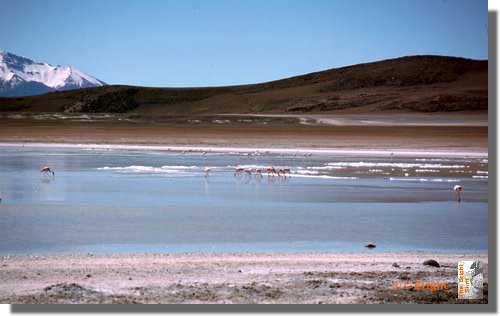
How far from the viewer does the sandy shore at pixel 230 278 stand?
6430 mm

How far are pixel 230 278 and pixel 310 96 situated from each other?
3597 inches

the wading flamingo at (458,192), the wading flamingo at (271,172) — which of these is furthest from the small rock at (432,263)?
the wading flamingo at (271,172)

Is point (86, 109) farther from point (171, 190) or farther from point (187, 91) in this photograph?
point (171, 190)

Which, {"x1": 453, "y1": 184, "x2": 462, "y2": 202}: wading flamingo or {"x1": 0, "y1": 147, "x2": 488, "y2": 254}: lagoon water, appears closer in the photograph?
{"x1": 0, "y1": 147, "x2": 488, "y2": 254}: lagoon water

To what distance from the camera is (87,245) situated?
9.34 meters

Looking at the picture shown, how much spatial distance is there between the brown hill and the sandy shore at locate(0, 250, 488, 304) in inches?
2386

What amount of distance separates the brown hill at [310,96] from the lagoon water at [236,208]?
50.1m

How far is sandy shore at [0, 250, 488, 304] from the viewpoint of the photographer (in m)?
6.43

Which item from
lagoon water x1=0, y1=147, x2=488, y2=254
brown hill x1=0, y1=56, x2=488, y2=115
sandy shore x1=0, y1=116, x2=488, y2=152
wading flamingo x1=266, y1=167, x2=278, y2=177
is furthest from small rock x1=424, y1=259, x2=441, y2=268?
brown hill x1=0, y1=56, x2=488, y2=115

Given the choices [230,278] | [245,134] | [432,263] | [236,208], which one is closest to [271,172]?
[236,208]

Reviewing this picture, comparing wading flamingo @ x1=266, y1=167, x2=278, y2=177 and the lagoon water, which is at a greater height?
wading flamingo @ x1=266, y1=167, x2=278, y2=177

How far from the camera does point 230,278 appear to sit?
719 centimetres

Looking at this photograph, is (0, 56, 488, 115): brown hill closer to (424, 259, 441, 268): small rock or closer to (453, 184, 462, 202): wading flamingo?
(453, 184, 462, 202): wading flamingo

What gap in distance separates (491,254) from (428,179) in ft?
40.3
